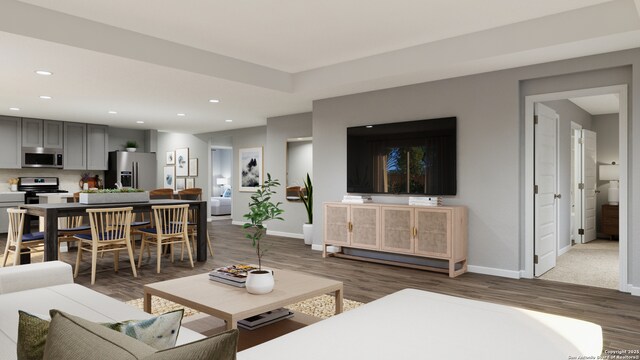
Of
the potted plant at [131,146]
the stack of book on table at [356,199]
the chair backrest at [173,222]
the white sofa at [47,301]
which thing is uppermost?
the potted plant at [131,146]

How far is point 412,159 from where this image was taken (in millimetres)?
5445

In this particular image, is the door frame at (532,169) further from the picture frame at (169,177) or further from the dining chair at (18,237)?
the picture frame at (169,177)

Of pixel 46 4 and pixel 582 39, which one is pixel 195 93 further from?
pixel 582 39

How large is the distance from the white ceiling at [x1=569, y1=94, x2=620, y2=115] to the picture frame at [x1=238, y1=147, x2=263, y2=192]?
19.0 feet

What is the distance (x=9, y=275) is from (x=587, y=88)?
5059mm

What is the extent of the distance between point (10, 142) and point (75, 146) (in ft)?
3.61

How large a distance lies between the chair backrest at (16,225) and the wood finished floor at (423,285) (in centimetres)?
77

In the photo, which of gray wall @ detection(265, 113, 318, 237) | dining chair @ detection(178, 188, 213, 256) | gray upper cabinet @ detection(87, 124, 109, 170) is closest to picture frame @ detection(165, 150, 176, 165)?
gray upper cabinet @ detection(87, 124, 109, 170)

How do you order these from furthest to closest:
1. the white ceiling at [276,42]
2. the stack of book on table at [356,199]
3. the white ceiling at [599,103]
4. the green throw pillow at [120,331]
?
the white ceiling at [599,103] → the stack of book on table at [356,199] → the white ceiling at [276,42] → the green throw pillow at [120,331]

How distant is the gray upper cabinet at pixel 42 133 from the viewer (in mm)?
8109

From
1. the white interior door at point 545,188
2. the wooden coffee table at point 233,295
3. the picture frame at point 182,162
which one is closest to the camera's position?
the wooden coffee table at point 233,295

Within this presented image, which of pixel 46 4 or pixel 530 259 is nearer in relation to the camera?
pixel 46 4

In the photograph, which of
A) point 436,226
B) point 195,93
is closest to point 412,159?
point 436,226

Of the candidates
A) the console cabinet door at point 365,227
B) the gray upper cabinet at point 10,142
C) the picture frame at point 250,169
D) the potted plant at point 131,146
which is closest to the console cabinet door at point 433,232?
the console cabinet door at point 365,227
